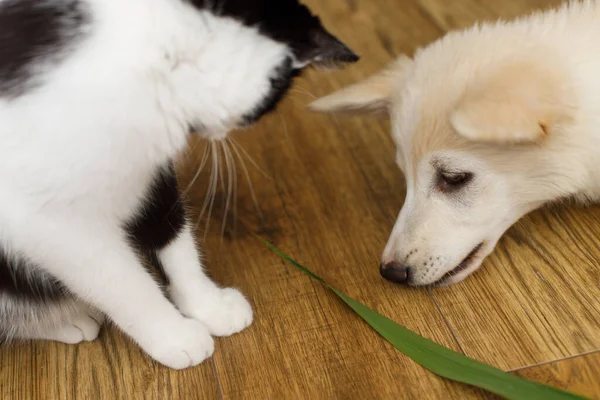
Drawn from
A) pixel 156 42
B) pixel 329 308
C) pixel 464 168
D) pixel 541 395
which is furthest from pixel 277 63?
pixel 541 395

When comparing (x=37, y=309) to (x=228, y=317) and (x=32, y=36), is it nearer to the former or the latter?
(x=228, y=317)

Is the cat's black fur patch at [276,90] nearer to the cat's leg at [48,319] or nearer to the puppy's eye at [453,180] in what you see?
the puppy's eye at [453,180]

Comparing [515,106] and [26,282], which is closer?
[515,106]

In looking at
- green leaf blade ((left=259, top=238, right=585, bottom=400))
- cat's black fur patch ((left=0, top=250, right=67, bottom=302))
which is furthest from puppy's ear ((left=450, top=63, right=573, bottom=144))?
cat's black fur patch ((left=0, top=250, right=67, bottom=302))

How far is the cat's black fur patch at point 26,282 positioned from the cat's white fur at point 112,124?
57 mm

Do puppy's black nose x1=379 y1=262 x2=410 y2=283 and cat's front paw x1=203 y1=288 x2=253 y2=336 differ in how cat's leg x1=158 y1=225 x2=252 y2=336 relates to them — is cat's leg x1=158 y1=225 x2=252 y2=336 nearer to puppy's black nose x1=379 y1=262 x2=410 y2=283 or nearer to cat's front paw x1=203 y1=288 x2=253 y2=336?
cat's front paw x1=203 y1=288 x2=253 y2=336

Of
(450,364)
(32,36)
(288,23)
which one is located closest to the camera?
(32,36)

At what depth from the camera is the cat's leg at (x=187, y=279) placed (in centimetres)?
115

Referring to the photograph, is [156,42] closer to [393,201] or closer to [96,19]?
[96,19]

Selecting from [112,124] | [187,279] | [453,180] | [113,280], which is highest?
[112,124]

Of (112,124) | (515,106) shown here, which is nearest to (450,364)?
(515,106)

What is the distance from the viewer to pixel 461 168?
1.12 m

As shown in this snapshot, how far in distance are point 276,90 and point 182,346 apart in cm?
53

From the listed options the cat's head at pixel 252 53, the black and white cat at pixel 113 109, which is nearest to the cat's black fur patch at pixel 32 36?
the black and white cat at pixel 113 109
